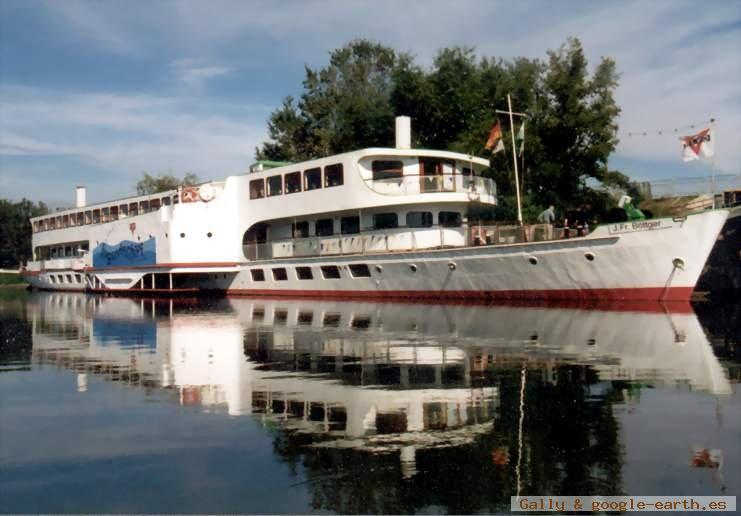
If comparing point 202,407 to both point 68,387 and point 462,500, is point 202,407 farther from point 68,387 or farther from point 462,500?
point 462,500

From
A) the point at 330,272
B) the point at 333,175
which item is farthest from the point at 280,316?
the point at 333,175

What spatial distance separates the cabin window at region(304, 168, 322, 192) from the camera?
108 feet

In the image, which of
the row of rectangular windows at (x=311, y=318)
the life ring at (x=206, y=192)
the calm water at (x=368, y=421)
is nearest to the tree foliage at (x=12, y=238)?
the life ring at (x=206, y=192)

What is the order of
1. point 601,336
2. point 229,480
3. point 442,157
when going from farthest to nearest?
1. point 442,157
2. point 601,336
3. point 229,480

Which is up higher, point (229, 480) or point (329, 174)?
point (329, 174)

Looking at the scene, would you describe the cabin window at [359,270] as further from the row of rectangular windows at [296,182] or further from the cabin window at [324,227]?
the row of rectangular windows at [296,182]

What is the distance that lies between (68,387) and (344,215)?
22.5 metres

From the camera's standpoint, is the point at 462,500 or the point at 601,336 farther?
the point at 601,336

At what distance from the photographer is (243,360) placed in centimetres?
1381

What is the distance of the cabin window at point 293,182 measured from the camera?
112ft

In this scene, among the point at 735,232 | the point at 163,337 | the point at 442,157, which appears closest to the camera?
the point at 163,337

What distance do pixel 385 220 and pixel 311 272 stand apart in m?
4.55

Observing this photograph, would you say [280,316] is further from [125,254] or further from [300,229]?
[125,254]

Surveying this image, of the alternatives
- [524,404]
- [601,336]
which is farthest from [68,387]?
[601,336]
